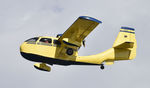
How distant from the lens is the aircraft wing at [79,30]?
24941mm

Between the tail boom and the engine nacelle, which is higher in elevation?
the tail boom

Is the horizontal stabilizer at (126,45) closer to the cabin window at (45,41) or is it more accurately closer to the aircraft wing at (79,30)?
the aircraft wing at (79,30)

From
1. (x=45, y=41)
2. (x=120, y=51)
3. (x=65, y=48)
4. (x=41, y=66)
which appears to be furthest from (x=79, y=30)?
(x=120, y=51)

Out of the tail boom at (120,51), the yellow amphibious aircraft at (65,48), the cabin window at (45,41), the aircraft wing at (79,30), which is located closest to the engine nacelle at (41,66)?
the yellow amphibious aircraft at (65,48)

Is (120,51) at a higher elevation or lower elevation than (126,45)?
lower

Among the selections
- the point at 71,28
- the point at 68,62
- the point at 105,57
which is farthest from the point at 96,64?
the point at 71,28

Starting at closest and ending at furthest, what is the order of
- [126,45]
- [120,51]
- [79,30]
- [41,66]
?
1. [79,30]
2. [41,66]
3. [126,45]
4. [120,51]

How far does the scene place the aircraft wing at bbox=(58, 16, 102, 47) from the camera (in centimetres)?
2494

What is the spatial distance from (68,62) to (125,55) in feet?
18.6

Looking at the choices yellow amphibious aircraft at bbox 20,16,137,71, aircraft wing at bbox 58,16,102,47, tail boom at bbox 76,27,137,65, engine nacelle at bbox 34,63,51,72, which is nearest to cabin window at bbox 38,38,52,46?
yellow amphibious aircraft at bbox 20,16,137,71

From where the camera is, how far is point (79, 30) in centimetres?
2645

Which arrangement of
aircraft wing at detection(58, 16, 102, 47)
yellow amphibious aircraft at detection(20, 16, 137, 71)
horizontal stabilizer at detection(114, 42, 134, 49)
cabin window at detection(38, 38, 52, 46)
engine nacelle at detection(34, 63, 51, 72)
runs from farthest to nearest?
engine nacelle at detection(34, 63, 51, 72) < horizontal stabilizer at detection(114, 42, 134, 49) < cabin window at detection(38, 38, 52, 46) < yellow amphibious aircraft at detection(20, 16, 137, 71) < aircraft wing at detection(58, 16, 102, 47)

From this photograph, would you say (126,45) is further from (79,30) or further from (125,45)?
(79,30)

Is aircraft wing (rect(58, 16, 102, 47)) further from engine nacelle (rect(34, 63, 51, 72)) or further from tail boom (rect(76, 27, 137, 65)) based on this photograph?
engine nacelle (rect(34, 63, 51, 72))
